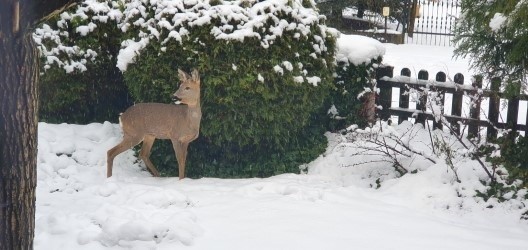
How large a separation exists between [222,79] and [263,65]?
1.39 ft

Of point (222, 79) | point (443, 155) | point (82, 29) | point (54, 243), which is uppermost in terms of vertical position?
point (82, 29)

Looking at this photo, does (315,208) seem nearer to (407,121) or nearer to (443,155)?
(443,155)

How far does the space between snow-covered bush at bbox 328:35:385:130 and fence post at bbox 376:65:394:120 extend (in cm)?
25

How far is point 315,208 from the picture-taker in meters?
5.80

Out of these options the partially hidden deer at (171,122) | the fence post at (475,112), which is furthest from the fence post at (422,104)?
the partially hidden deer at (171,122)

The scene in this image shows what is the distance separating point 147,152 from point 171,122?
1.73 feet

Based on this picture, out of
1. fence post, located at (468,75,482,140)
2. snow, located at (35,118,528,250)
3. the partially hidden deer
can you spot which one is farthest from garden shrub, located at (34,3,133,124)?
fence post, located at (468,75,482,140)

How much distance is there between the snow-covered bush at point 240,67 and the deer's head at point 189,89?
0.30 m

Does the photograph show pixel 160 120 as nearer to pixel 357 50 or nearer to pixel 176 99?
pixel 176 99

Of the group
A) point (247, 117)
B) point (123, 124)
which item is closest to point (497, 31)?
point (247, 117)

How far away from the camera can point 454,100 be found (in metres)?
7.64

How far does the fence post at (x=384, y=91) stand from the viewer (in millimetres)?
8016

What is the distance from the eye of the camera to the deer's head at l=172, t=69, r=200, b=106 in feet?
20.7

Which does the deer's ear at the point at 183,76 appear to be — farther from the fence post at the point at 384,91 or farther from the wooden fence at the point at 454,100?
the fence post at the point at 384,91
